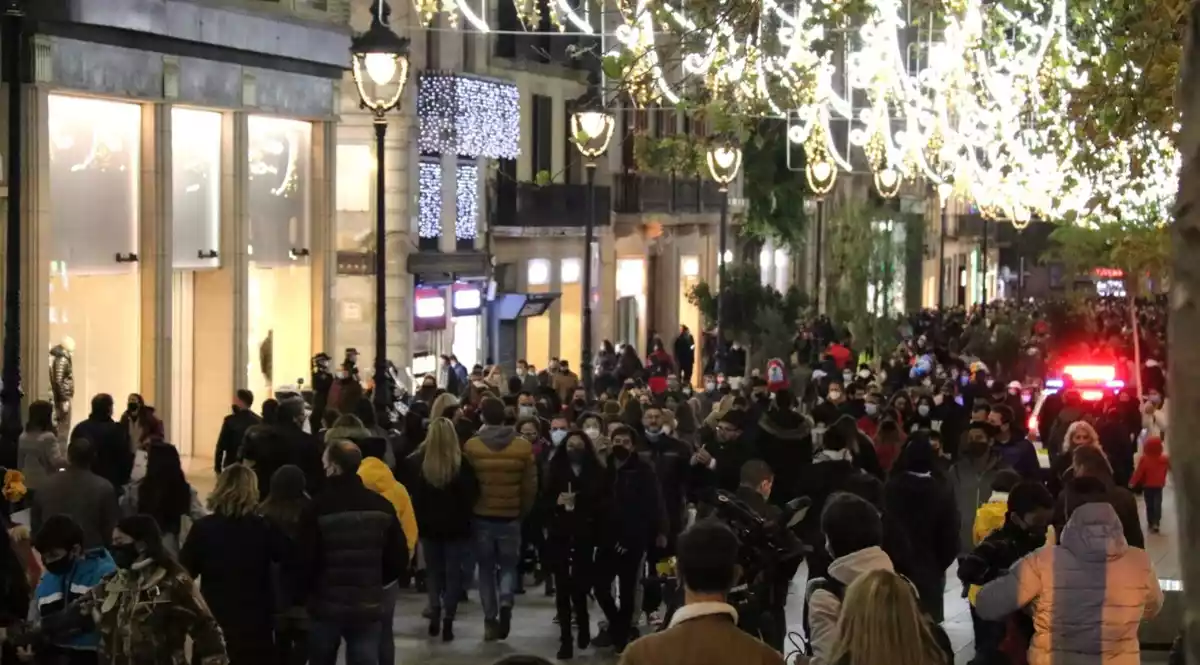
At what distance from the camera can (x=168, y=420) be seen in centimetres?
Result: 2392

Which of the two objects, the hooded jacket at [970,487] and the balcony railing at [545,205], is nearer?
the hooded jacket at [970,487]

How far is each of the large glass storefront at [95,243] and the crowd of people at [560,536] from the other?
3.77 m

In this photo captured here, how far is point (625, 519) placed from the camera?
13.3 metres

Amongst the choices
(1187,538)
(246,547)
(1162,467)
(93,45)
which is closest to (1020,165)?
(1162,467)

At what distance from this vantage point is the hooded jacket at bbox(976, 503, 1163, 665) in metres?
8.33

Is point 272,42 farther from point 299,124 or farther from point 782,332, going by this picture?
point 782,332

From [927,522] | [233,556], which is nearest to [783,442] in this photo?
[927,522]

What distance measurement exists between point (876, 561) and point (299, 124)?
21.5 m

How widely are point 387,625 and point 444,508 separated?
2.63m

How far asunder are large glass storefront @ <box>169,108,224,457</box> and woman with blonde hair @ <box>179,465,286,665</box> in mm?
15267

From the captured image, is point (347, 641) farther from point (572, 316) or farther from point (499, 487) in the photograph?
point (572, 316)

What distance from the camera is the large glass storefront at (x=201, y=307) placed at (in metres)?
25.1

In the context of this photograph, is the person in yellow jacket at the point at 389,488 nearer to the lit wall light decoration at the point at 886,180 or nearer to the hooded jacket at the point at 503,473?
the hooded jacket at the point at 503,473

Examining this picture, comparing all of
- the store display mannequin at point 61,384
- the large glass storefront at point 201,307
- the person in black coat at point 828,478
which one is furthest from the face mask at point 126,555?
the large glass storefront at point 201,307
